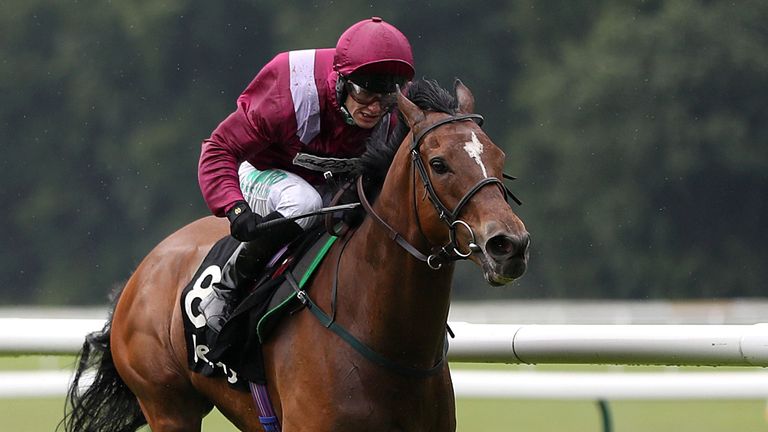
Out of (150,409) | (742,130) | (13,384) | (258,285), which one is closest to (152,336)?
(150,409)

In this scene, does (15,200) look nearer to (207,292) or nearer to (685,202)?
(685,202)

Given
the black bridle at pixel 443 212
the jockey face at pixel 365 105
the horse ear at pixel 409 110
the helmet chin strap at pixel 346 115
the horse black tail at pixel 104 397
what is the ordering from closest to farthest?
the black bridle at pixel 443 212, the horse ear at pixel 409 110, the jockey face at pixel 365 105, the helmet chin strap at pixel 346 115, the horse black tail at pixel 104 397

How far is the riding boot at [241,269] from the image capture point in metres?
5.07

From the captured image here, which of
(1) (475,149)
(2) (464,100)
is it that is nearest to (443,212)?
(1) (475,149)

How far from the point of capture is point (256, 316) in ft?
16.5

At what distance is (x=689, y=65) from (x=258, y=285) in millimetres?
25998

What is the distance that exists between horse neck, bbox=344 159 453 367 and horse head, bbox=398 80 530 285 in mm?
116

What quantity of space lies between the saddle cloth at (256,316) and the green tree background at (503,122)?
22.9 meters

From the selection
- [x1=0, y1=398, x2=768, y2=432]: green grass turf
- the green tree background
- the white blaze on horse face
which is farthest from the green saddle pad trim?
the green tree background

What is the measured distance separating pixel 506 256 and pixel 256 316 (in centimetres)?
126

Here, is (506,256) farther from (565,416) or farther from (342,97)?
(565,416)

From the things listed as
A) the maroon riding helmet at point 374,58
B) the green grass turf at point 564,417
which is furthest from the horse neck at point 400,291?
the green grass turf at point 564,417

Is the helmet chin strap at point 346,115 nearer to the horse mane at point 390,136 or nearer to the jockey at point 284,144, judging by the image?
the jockey at point 284,144

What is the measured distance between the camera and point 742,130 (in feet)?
93.5
